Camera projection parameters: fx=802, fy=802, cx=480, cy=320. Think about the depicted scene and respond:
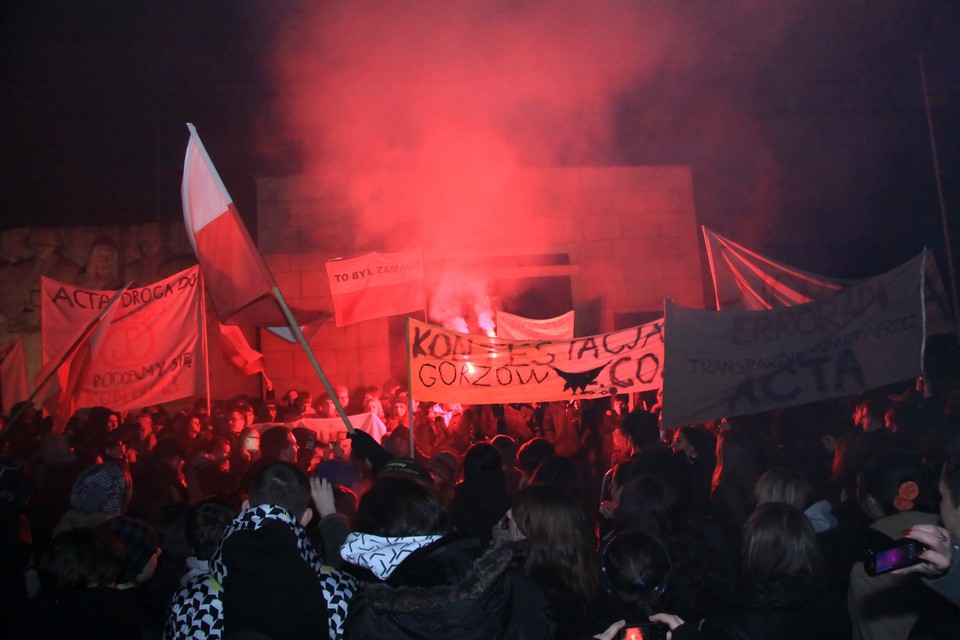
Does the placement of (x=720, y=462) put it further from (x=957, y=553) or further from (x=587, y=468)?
(x=957, y=553)

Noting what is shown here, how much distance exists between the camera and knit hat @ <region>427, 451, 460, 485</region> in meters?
4.31

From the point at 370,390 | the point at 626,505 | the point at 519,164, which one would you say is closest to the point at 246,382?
the point at 370,390

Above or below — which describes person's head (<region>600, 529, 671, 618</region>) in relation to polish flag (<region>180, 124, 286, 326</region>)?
below

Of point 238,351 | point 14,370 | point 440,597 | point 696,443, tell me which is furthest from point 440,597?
point 238,351

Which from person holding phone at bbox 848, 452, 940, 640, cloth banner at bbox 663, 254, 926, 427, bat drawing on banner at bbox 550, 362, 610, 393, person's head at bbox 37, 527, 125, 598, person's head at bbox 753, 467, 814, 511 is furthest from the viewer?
bat drawing on banner at bbox 550, 362, 610, 393

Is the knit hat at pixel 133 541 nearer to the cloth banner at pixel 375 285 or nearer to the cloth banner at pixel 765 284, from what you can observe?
the cloth banner at pixel 765 284

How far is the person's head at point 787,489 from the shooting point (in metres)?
3.13

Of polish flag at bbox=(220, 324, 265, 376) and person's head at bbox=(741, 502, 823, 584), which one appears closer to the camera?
person's head at bbox=(741, 502, 823, 584)

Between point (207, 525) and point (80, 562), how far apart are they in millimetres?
448

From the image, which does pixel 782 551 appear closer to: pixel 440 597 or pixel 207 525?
pixel 440 597

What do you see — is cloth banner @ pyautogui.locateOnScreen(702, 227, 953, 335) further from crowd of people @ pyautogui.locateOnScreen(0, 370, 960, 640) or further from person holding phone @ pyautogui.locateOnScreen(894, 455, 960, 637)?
person holding phone @ pyautogui.locateOnScreen(894, 455, 960, 637)

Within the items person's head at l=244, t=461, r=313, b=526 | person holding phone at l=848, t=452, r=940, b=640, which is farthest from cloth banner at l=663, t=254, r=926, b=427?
person's head at l=244, t=461, r=313, b=526

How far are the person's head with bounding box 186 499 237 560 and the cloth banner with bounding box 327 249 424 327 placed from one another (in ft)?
22.2

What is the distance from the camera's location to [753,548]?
2.40 meters
